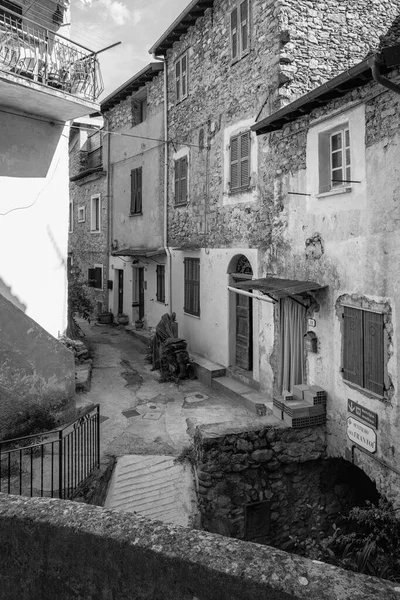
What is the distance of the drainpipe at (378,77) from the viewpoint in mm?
5609

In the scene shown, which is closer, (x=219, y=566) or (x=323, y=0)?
(x=219, y=566)

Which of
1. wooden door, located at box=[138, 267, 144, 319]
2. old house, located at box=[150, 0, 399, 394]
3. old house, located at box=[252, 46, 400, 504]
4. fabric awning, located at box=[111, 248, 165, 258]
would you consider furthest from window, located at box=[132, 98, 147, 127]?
old house, located at box=[252, 46, 400, 504]

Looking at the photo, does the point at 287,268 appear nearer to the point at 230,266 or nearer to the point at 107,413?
the point at 230,266

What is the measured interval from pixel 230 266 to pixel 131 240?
7.51 metres

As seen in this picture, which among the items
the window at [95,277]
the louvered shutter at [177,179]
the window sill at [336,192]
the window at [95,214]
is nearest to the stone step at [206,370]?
the louvered shutter at [177,179]

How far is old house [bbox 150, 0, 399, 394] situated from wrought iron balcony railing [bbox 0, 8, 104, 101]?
11.4 ft

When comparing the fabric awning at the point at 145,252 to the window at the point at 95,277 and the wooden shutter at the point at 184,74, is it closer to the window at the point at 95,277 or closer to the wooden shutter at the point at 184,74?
the window at the point at 95,277

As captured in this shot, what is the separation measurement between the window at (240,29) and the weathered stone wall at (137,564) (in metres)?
10.9

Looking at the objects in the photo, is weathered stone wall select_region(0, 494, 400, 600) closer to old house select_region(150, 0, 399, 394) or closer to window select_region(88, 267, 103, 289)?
old house select_region(150, 0, 399, 394)

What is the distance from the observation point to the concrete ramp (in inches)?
270

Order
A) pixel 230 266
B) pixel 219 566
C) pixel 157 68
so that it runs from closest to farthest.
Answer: pixel 219 566
pixel 230 266
pixel 157 68

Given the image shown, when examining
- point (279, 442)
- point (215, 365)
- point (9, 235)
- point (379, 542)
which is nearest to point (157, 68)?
point (9, 235)

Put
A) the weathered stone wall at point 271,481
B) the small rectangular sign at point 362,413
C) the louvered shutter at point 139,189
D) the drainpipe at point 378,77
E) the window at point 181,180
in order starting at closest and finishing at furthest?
the drainpipe at point 378,77 → the small rectangular sign at point 362,413 → the weathered stone wall at point 271,481 → the window at point 181,180 → the louvered shutter at point 139,189

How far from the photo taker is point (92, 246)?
21844mm
